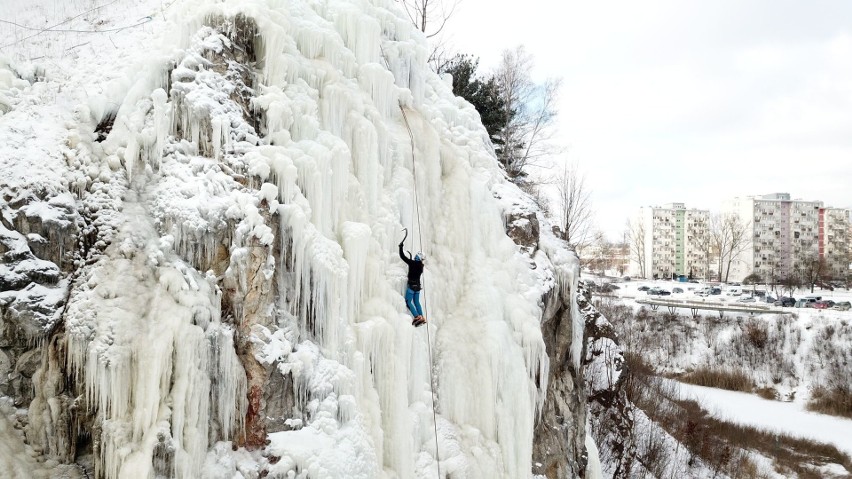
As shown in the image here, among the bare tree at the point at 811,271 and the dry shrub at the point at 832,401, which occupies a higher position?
the bare tree at the point at 811,271

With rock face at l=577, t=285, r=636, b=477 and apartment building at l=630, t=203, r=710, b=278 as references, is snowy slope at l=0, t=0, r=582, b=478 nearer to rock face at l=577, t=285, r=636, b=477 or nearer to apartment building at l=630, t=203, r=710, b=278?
rock face at l=577, t=285, r=636, b=477

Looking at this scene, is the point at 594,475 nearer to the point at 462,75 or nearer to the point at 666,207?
the point at 462,75

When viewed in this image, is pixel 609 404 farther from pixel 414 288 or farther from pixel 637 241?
pixel 637 241

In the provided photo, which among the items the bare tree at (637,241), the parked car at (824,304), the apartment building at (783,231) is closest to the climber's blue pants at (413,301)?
the parked car at (824,304)

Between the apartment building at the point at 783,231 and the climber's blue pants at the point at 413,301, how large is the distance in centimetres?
5677

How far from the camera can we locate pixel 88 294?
509cm

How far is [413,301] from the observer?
6797mm

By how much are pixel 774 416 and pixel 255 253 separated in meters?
26.8

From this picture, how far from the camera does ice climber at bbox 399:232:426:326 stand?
263 inches

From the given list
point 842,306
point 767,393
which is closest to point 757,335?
point 767,393

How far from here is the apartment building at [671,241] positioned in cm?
6000

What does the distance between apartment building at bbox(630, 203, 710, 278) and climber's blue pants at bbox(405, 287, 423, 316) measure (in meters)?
58.4

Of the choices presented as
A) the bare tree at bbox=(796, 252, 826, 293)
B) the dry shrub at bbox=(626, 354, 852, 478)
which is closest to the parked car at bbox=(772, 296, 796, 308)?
the bare tree at bbox=(796, 252, 826, 293)

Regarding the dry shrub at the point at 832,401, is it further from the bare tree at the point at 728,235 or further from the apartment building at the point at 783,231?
the apartment building at the point at 783,231
